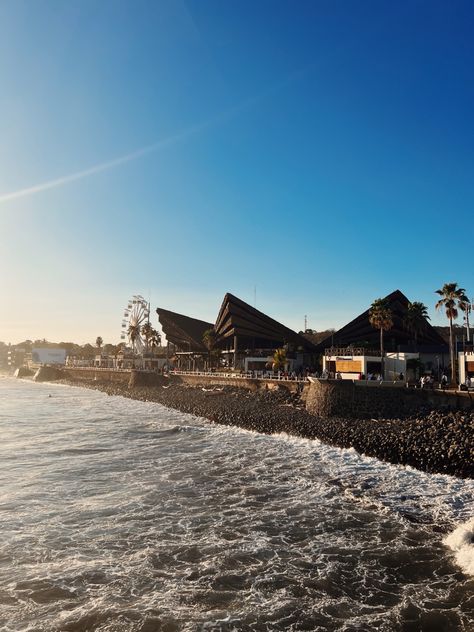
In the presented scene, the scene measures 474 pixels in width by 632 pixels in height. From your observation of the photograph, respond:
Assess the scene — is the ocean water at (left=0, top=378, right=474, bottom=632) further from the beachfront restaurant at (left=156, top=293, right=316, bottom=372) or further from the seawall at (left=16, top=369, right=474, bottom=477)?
the beachfront restaurant at (left=156, top=293, right=316, bottom=372)

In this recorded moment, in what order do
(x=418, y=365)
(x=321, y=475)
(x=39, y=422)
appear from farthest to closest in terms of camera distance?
(x=418, y=365)
(x=39, y=422)
(x=321, y=475)

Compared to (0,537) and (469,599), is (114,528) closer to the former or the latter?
(0,537)

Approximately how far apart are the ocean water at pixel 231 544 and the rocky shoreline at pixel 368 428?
135cm

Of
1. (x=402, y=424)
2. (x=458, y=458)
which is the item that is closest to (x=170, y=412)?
(x=402, y=424)

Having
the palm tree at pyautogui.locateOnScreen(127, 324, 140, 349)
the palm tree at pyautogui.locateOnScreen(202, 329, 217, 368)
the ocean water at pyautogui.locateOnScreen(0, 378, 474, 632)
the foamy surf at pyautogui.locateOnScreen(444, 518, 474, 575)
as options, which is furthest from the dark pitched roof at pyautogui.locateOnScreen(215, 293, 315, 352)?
the foamy surf at pyautogui.locateOnScreen(444, 518, 474, 575)

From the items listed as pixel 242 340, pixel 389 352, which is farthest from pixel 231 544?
pixel 242 340

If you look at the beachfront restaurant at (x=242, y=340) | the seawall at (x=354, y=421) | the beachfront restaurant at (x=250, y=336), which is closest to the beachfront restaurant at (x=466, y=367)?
the seawall at (x=354, y=421)

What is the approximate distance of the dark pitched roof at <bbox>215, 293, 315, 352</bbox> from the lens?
80812 mm

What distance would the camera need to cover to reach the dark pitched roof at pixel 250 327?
80.8 metres

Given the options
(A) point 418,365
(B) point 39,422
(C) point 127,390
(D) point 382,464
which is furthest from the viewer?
(C) point 127,390

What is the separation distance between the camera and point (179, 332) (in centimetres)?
9525

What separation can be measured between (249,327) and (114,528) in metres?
68.1

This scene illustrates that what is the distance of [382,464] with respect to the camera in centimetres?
2328

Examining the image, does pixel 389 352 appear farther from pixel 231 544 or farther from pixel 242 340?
pixel 231 544
